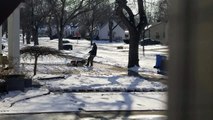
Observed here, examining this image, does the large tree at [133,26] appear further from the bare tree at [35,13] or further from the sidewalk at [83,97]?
the bare tree at [35,13]

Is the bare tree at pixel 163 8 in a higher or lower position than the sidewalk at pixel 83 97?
higher

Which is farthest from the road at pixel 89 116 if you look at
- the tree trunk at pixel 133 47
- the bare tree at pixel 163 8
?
the tree trunk at pixel 133 47

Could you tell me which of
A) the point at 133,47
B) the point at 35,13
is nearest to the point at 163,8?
the point at 133,47

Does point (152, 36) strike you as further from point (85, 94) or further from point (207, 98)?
point (207, 98)

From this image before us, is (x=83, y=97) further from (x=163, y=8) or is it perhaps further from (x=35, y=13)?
(x=35, y=13)

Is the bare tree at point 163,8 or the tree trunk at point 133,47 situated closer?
the bare tree at point 163,8

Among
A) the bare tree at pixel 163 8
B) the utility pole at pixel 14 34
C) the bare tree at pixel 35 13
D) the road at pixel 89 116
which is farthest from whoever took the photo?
the bare tree at pixel 35 13

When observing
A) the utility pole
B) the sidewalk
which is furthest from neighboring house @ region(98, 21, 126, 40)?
the sidewalk

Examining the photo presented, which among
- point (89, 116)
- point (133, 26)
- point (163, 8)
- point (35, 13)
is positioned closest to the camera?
point (89, 116)

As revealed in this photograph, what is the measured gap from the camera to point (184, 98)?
1387 mm

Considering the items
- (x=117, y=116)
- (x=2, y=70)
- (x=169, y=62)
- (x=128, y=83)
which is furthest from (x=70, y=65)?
(x=169, y=62)

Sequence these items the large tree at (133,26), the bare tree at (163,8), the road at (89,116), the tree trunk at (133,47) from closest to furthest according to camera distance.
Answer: the bare tree at (163,8) < the road at (89,116) < the large tree at (133,26) < the tree trunk at (133,47)

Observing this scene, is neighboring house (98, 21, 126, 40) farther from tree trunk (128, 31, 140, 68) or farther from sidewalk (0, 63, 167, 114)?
sidewalk (0, 63, 167, 114)

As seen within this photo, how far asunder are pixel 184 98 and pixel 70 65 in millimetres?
27459
